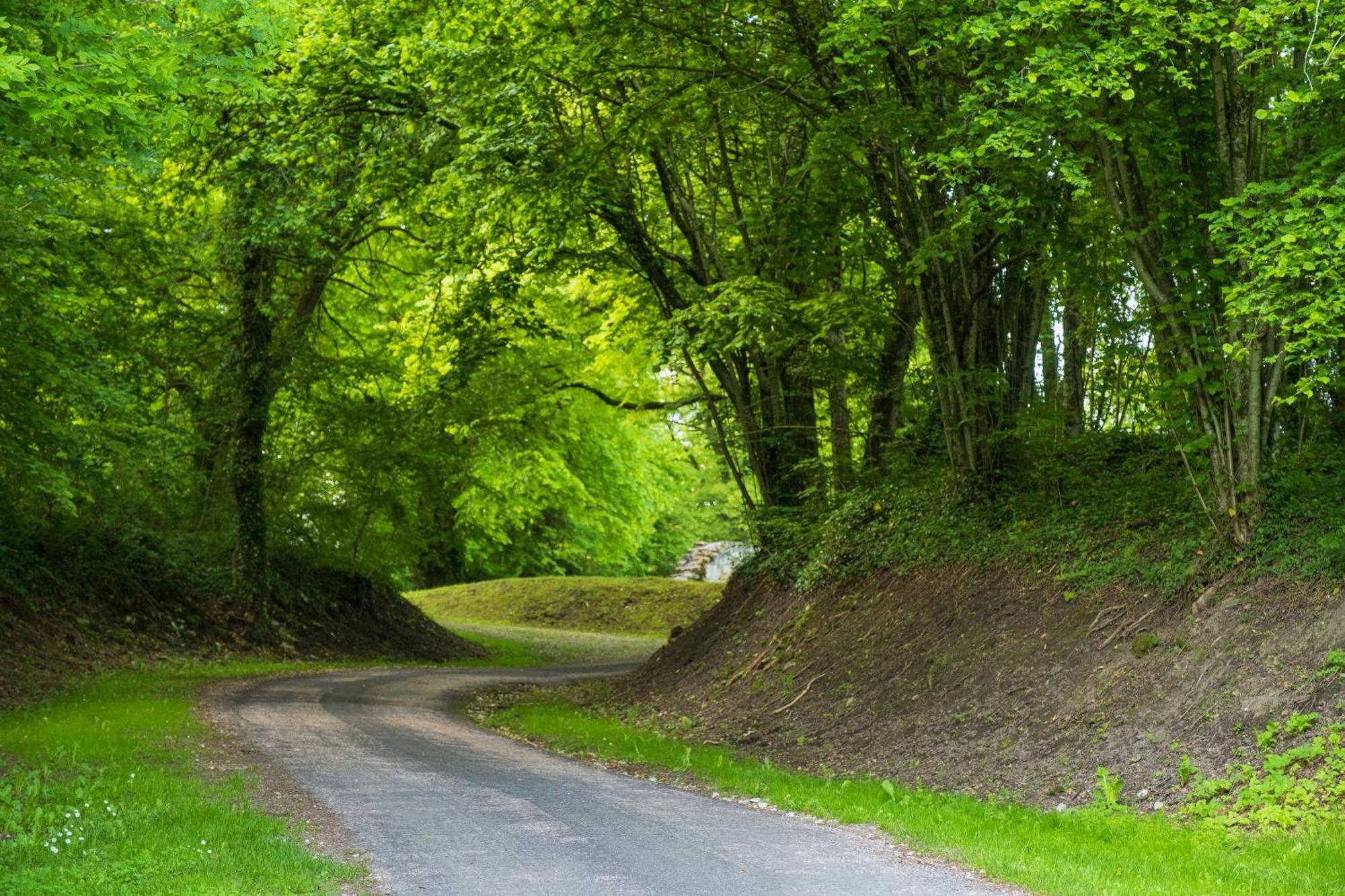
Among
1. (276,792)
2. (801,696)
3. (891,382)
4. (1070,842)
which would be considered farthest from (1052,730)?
(891,382)

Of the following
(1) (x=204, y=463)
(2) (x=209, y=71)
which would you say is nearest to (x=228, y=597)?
(1) (x=204, y=463)

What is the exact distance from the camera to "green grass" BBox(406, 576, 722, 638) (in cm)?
3831

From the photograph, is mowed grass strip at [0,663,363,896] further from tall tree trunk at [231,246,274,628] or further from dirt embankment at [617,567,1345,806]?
tall tree trunk at [231,246,274,628]

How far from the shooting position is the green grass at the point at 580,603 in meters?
38.3

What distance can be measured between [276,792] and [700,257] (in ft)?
36.2

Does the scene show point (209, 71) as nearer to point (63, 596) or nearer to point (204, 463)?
point (63, 596)

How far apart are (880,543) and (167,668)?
12.0 metres

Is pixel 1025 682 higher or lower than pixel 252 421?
lower

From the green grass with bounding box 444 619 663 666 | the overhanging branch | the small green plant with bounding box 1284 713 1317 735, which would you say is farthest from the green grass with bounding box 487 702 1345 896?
the green grass with bounding box 444 619 663 666

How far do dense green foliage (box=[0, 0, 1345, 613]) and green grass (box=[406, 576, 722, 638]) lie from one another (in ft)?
41.8

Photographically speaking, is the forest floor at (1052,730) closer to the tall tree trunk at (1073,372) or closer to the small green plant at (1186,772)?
the small green plant at (1186,772)

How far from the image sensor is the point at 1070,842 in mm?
7992

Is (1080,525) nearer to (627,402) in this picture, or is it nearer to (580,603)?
(627,402)

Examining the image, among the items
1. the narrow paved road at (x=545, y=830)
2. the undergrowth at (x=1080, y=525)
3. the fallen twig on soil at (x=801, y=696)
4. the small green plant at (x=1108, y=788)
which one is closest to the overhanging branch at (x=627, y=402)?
the undergrowth at (x=1080, y=525)
